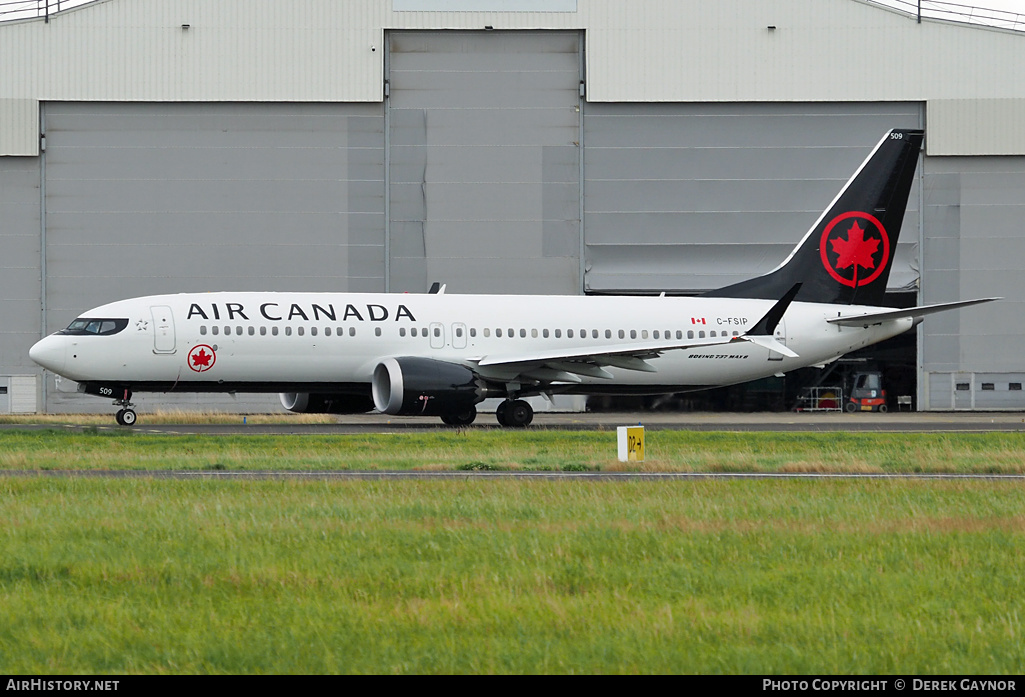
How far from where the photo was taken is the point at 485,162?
4928cm

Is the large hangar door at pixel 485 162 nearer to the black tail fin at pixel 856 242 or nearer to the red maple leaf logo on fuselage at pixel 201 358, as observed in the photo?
the black tail fin at pixel 856 242

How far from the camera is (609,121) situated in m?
49.5

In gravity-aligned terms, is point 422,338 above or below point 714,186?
below

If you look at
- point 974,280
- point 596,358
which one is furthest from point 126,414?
point 974,280

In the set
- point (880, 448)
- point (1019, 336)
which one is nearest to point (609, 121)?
point (1019, 336)

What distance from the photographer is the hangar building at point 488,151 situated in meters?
47.9

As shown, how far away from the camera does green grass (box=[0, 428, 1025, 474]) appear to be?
785 inches

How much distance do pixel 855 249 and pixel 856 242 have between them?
0.23 metres

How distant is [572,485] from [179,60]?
36.5 meters

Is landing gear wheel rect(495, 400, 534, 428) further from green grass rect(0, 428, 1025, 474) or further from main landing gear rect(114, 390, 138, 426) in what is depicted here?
main landing gear rect(114, 390, 138, 426)

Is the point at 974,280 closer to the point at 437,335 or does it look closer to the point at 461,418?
the point at 437,335

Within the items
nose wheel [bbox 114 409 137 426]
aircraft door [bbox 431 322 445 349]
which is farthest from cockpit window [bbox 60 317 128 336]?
aircraft door [bbox 431 322 445 349]

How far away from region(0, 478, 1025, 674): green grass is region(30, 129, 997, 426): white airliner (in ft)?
58.1

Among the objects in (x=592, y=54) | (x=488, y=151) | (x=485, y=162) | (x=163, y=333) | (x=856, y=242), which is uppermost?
(x=592, y=54)
